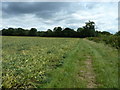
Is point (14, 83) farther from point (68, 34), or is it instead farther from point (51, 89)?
point (68, 34)

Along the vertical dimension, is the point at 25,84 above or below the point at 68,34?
below

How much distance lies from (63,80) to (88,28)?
2994 inches

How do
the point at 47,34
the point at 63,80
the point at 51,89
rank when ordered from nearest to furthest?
the point at 51,89, the point at 63,80, the point at 47,34

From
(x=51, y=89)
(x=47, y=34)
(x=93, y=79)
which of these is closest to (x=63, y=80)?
(x=51, y=89)

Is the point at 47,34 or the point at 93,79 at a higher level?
the point at 47,34

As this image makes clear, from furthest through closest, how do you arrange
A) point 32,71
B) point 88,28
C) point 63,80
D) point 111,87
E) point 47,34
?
1. point 88,28
2. point 47,34
3. point 32,71
4. point 63,80
5. point 111,87

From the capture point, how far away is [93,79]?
421cm

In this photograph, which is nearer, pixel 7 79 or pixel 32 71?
pixel 7 79

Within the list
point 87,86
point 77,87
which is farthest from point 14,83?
point 87,86

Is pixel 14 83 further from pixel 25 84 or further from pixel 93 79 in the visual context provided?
pixel 93 79

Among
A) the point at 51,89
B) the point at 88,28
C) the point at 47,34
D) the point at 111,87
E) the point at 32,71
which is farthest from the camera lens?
the point at 88,28

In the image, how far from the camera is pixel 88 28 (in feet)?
252

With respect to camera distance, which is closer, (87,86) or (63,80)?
(87,86)

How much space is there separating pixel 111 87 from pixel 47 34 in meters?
68.3
